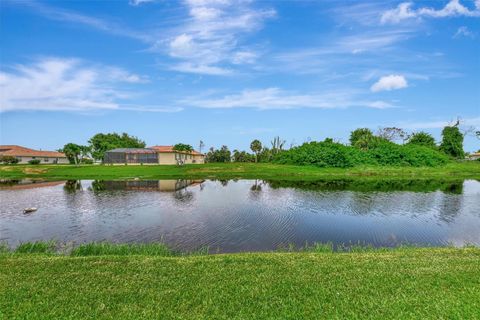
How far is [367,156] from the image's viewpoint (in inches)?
2943

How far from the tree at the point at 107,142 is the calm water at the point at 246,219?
7408 centimetres

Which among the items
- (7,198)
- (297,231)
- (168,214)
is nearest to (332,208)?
(297,231)

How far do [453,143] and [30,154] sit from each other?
131 meters

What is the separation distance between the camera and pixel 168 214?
75.7 feet

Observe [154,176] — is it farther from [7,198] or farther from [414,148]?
[414,148]

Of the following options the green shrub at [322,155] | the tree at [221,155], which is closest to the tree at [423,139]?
the green shrub at [322,155]

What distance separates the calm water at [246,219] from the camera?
16.6m

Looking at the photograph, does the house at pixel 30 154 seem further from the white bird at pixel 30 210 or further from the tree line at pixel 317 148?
the white bird at pixel 30 210

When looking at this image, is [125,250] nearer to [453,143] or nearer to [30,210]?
[30,210]

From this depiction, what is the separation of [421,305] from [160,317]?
5.83 metres

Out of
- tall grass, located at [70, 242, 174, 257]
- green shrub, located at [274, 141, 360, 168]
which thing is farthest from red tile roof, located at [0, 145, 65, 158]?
tall grass, located at [70, 242, 174, 257]

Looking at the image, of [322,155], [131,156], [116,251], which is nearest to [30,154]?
[131,156]

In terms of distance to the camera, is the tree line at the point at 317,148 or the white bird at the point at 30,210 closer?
the white bird at the point at 30,210

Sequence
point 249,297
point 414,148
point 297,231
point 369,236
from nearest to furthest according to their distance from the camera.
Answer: point 249,297 < point 369,236 < point 297,231 < point 414,148
